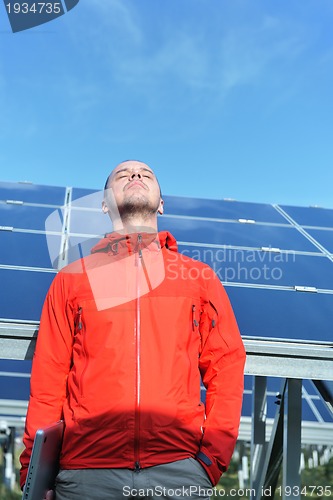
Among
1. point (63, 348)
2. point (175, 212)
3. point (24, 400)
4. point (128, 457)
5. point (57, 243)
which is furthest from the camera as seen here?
point (175, 212)

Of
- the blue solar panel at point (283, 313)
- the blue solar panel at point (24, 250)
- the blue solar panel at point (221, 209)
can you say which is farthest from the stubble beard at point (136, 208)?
the blue solar panel at point (221, 209)

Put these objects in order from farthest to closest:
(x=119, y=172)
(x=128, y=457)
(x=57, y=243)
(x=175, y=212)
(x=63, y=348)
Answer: (x=175, y=212) → (x=57, y=243) → (x=119, y=172) → (x=63, y=348) → (x=128, y=457)

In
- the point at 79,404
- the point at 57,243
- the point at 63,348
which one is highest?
the point at 57,243

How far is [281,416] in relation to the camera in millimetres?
3473

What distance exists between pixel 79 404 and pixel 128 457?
32cm

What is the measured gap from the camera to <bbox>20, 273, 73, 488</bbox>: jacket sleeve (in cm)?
250

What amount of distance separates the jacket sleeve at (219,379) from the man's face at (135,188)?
1.89ft

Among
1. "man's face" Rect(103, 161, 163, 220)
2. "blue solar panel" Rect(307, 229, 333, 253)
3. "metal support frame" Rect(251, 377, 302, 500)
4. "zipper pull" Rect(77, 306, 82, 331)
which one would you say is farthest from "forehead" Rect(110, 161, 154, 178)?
"blue solar panel" Rect(307, 229, 333, 253)

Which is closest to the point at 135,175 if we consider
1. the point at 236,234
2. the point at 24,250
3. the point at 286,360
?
the point at 286,360

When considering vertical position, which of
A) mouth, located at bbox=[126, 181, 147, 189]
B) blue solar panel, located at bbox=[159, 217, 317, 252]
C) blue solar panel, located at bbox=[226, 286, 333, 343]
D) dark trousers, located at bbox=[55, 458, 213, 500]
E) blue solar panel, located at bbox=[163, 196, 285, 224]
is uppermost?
blue solar panel, located at bbox=[163, 196, 285, 224]

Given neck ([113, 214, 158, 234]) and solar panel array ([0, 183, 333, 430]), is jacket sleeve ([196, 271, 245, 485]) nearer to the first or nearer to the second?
neck ([113, 214, 158, 234])

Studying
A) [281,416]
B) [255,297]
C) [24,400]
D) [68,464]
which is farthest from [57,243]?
[68,464]

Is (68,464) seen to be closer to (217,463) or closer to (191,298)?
(217,463)

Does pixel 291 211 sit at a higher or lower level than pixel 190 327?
higher
